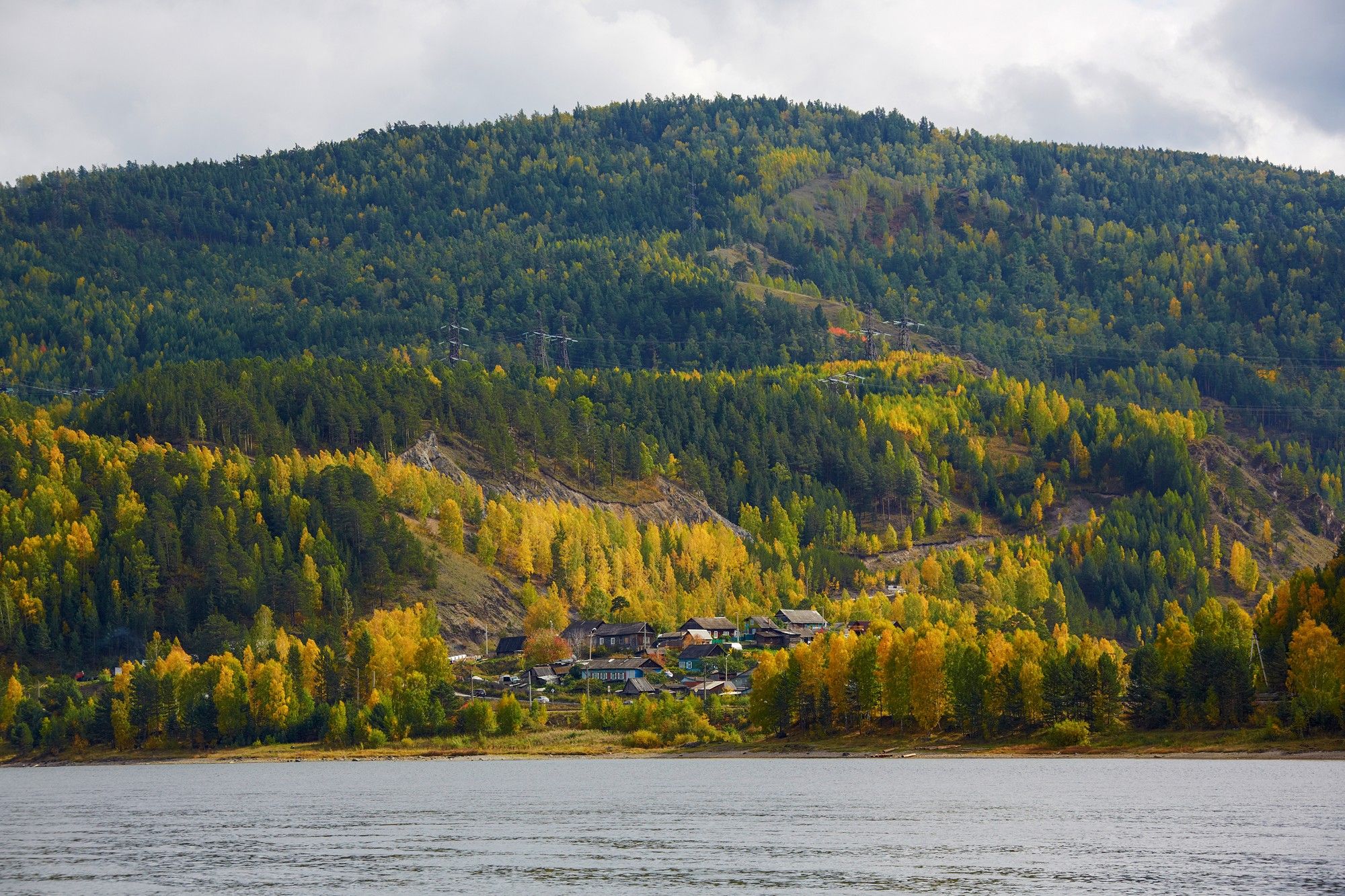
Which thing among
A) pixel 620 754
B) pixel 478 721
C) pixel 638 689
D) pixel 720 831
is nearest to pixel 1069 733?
pixel 620 754

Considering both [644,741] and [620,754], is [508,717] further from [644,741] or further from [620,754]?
[644,741]

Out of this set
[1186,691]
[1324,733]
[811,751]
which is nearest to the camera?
[1324,733]

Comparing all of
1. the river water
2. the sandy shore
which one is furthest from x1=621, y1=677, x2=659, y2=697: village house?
the river water

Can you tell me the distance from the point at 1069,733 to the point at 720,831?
50666mm

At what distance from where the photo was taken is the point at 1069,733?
141750 mm

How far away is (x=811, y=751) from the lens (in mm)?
155625

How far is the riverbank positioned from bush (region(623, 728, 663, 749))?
1.92 ft

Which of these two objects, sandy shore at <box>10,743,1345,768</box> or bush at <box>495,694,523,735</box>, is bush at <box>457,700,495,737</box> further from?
sandy shore at <box>10,743,1345,768</box>

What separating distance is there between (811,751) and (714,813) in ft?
152

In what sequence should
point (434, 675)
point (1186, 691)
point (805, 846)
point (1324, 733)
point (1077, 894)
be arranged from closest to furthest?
point (1077, 894) → point (805, 846) → point (1324, 733) → point (1186, 691) → point (434, 675)

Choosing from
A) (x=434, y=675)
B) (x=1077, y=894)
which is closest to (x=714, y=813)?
(x=1077, y=894)

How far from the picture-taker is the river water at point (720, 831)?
82250mm

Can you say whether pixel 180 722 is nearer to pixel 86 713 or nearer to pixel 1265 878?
pixel 86 713

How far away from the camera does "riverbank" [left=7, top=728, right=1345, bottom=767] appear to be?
134 metres
